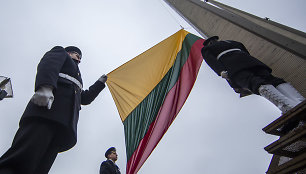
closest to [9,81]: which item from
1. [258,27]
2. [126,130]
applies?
[126,130]

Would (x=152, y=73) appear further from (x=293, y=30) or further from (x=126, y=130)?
(x=293, y=30)

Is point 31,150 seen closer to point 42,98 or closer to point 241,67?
Result: point 42,98

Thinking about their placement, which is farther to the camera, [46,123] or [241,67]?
[241,67]

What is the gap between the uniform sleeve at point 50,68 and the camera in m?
1.92

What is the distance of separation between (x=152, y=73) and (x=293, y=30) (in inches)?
91.2

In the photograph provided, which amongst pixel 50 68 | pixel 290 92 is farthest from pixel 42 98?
pixel 290 92

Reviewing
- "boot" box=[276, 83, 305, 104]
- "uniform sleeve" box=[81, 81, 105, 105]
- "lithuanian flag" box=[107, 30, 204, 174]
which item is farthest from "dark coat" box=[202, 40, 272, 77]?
"uniform sleeve" box=[81, 81, 105, 105]

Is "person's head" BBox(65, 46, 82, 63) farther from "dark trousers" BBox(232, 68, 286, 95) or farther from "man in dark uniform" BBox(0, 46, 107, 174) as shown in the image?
"dark trousers" BBox(232, 68, 286, 95)

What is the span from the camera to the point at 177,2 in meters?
7.20

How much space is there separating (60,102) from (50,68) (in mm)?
342

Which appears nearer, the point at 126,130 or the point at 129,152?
the point at 129,152

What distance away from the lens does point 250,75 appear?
2.04 m

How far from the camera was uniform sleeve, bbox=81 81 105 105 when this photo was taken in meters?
2.90

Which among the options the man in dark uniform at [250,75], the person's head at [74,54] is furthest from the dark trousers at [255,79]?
the person's head at [74,54]
